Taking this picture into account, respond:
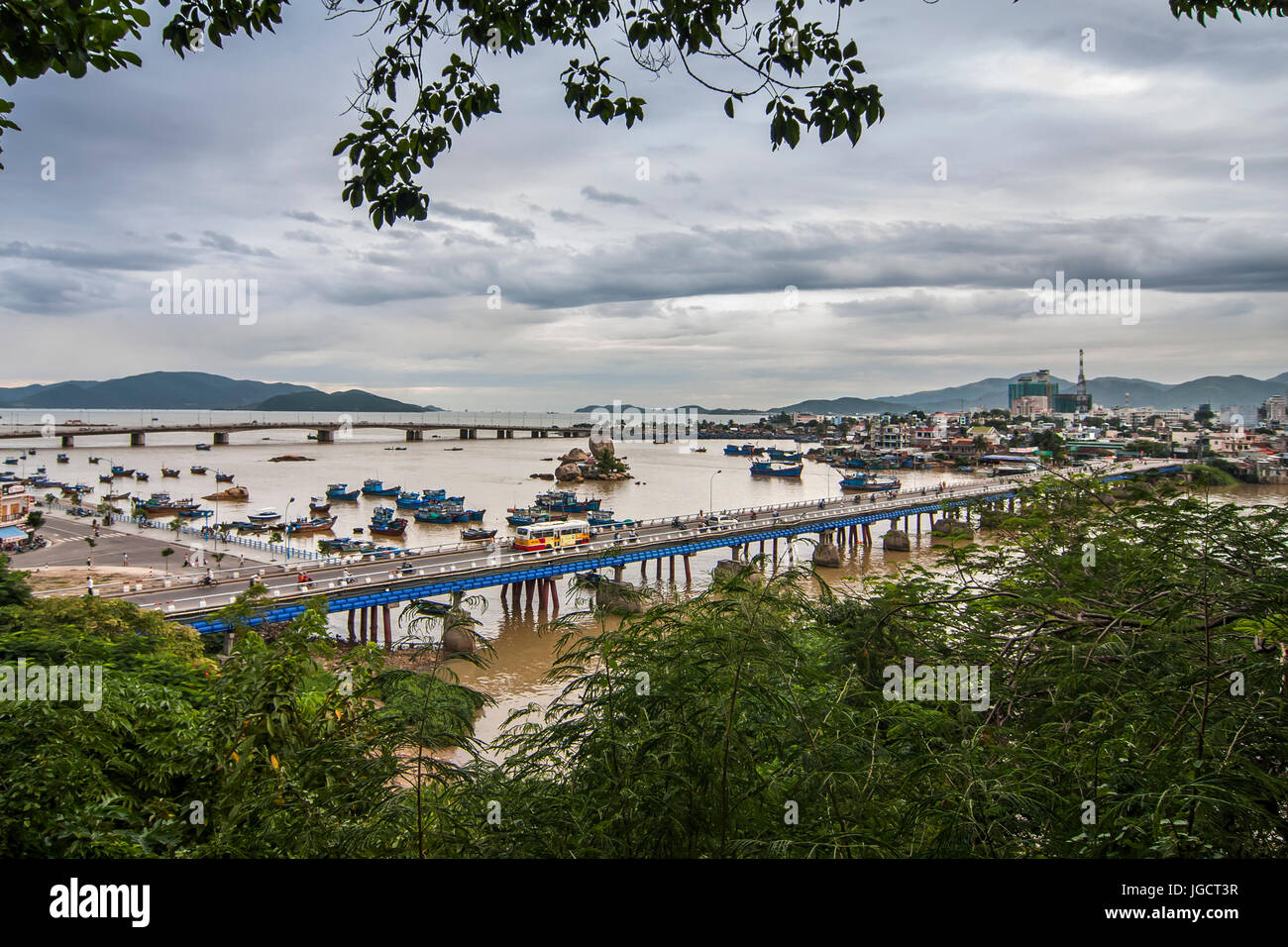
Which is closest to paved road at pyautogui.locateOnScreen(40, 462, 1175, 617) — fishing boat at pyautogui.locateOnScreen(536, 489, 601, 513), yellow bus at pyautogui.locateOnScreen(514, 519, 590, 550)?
yellow bus at pyautogui.locateOnScreen(514, 519, 590, 550)

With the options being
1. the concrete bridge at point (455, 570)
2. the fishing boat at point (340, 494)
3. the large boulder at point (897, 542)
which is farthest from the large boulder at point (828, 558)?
the fishing boat at point (340, 494)

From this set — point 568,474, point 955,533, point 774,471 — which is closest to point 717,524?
point 955,533

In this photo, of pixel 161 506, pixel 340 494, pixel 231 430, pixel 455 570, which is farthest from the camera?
pixel 231 430

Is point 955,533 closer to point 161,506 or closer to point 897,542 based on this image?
point 897,542

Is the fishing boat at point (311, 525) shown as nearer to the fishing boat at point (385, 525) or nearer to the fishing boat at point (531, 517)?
the fishing boat at point (385, 525)

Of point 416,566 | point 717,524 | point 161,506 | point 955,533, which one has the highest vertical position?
point 955,533

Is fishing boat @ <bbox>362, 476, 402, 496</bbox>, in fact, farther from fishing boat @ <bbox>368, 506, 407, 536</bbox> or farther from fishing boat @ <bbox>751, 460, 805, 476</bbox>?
fishing boat @ <bbox>751, 460, 805, 476</bbox>
